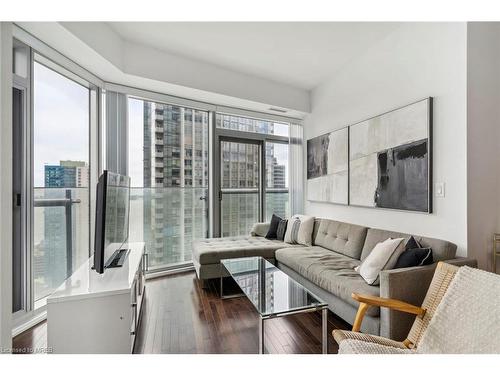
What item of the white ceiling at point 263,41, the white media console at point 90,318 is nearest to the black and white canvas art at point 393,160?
the white ceiling at point 263,41

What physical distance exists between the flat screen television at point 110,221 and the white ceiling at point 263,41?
1.59 metres

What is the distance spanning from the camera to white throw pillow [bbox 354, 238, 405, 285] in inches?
75.6

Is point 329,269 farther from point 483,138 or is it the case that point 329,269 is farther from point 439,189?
point 483,138

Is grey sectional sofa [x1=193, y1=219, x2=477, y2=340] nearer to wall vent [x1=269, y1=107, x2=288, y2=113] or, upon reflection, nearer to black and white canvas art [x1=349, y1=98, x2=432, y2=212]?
black and white canvas art [x1=349, y1=98, x2=432, y2=212]

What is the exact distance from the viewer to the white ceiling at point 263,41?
249 centimetres

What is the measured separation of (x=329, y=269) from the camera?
7.52 feet

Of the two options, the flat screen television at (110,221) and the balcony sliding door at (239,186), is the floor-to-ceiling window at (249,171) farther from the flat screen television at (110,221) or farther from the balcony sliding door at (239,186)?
the flat screen television at (110,221)

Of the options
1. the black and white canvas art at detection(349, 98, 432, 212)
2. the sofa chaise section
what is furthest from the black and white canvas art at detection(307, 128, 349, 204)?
the sofa chaise section

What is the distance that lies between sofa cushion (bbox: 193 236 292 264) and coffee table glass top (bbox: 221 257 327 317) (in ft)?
0.86

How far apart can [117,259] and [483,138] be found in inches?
130

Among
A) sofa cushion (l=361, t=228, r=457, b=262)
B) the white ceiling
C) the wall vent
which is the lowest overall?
sofa cushion (l=361, t=228, r=457, b=262)

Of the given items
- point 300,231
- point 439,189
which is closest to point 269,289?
point 300,231

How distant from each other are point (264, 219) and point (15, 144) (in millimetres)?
3271
